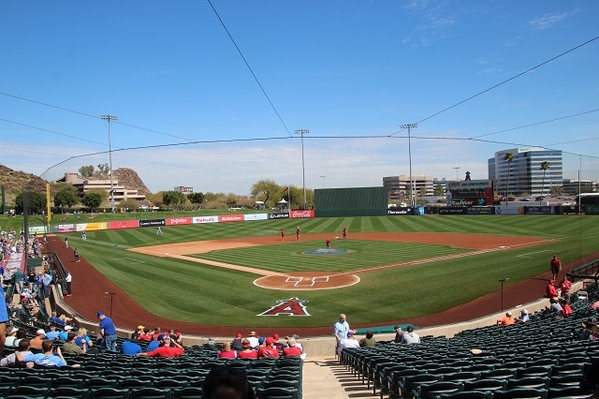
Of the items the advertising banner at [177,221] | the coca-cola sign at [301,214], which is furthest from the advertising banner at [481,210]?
the advertising banner at [177,221]

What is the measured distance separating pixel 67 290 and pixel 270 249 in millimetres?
20058

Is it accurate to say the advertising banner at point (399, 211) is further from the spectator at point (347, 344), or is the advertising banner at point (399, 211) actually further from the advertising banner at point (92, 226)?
the spectator at point (347, 344)

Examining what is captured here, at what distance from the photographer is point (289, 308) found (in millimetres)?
21625

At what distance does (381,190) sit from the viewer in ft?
273

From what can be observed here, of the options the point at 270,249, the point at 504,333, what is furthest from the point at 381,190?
the point at 504,333

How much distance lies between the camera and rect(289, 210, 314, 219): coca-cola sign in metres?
89.6

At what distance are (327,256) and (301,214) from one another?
5437 cm

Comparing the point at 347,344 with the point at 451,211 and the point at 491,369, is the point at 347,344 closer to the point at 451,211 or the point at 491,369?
the point at 491,369

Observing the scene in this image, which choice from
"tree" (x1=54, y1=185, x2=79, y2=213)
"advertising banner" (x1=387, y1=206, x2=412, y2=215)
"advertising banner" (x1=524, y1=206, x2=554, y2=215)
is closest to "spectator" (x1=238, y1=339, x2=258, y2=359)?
"tree" (x1=54, y1=185, x2=79, y2=213)

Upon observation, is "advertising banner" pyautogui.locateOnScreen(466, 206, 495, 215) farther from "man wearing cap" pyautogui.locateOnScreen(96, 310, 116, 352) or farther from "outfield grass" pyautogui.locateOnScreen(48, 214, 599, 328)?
"man wearing cap" pyautogui.locateOnScreen(96, 310, 116, 352)

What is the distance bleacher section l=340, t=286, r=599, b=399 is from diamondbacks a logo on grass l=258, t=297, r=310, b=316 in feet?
32.1

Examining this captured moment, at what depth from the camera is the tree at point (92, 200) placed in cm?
8823

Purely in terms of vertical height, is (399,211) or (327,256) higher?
(399,211)

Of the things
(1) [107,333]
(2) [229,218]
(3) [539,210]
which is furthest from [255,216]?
(1) [107,333]
